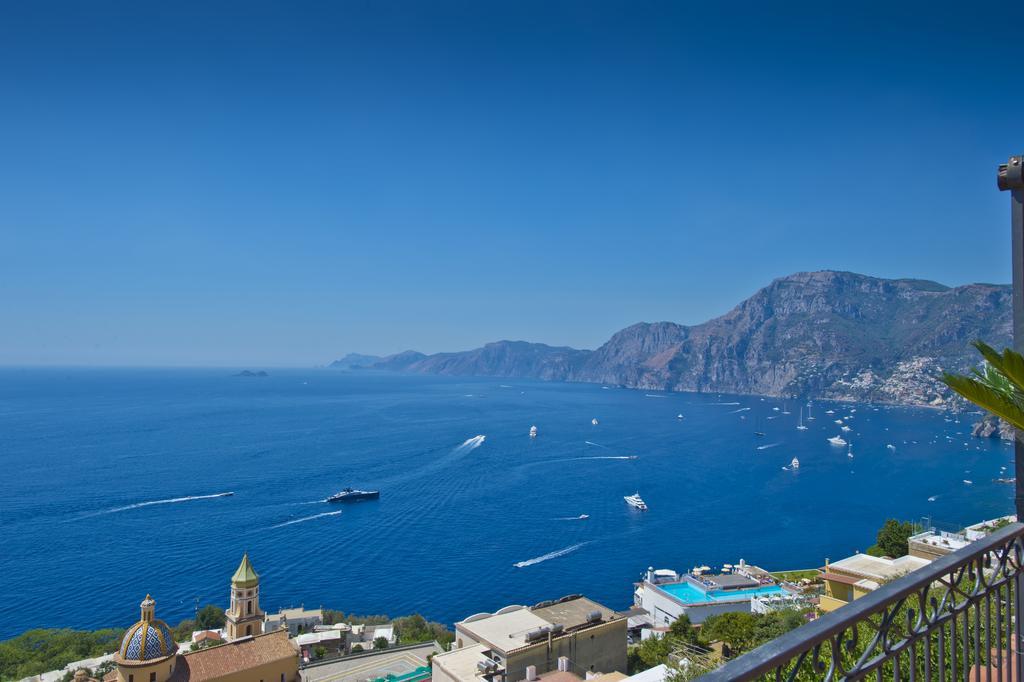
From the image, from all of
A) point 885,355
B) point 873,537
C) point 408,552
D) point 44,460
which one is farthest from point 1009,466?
point 885,355

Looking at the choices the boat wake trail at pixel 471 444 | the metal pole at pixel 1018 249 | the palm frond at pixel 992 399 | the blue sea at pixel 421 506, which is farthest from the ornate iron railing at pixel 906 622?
the boat wake trail at pixel 471 444

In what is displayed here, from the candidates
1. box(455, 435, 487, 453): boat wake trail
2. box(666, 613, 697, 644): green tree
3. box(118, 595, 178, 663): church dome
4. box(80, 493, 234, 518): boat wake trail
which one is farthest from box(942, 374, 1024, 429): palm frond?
box(455, 435, 487, 453): boat wake trail

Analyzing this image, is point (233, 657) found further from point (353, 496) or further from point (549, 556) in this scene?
point (353, 496)

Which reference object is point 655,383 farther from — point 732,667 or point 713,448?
point 732,667

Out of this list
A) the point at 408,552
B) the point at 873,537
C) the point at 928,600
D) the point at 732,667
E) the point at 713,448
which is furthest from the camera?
the point at 713,448

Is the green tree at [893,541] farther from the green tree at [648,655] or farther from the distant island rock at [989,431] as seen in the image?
the distant island rock at [989,431]
